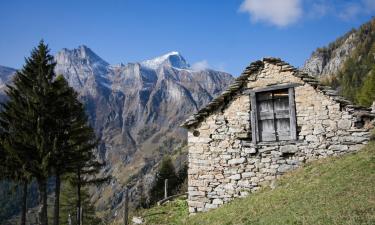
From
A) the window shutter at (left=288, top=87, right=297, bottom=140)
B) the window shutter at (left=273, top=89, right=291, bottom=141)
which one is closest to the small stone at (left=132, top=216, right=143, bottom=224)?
the window shutter at (left=273, top=89, right=291, bottom=141)

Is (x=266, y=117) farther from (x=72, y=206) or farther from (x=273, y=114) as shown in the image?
(x=72, y=206)

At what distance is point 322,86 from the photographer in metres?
13.9

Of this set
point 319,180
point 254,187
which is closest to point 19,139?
point 254,187

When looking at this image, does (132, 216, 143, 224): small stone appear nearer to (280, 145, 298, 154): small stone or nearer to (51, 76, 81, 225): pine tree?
(280, 145, 298, 154): small stone

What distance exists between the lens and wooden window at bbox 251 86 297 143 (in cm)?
1454

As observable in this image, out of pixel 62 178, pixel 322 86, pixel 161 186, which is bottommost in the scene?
pixel 161 186

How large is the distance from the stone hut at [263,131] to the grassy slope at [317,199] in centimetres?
72

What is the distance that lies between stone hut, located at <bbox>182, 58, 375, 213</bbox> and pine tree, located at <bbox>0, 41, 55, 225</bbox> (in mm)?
10448

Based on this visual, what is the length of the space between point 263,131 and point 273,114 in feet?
2.64

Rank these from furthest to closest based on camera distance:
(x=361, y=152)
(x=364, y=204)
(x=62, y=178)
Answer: (x=62, y=178) < (x=361, y=152) < (x=364, y=204)

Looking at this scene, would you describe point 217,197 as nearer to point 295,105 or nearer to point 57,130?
point 295,105

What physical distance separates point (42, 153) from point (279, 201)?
50.4 feet

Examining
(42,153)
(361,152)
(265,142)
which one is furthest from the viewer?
(42,153)

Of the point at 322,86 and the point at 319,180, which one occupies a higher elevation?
the point at 322,86
